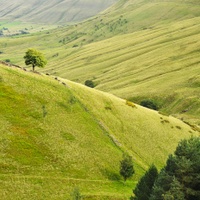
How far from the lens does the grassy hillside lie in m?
55.2

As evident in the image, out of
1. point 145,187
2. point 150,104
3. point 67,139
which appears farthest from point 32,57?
point 150,104

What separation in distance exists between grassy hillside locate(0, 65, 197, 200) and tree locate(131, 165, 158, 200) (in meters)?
8.76

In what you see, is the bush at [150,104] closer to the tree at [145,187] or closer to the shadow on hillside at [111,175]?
the shadow on hillside at [111,175]

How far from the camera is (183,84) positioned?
189 metres

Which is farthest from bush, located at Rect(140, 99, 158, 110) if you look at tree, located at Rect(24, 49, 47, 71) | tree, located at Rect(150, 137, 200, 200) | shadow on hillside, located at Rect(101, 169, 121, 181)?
tree, located at Rect(150, 137, 200, 200)

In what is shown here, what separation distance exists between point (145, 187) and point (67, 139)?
26.4m

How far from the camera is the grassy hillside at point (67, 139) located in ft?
181

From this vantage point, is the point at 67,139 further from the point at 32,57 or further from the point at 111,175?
the point at 32,57

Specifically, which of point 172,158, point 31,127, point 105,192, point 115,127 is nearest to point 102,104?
point 115,127

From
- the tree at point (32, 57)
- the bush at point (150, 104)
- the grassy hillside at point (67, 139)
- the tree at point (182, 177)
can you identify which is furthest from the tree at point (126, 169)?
the bush at point (150, 104)

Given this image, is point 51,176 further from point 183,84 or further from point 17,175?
point 183,84

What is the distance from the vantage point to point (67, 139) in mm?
68938

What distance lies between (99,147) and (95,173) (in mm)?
9804

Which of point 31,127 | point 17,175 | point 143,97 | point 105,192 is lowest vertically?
Answer: point 143,97
